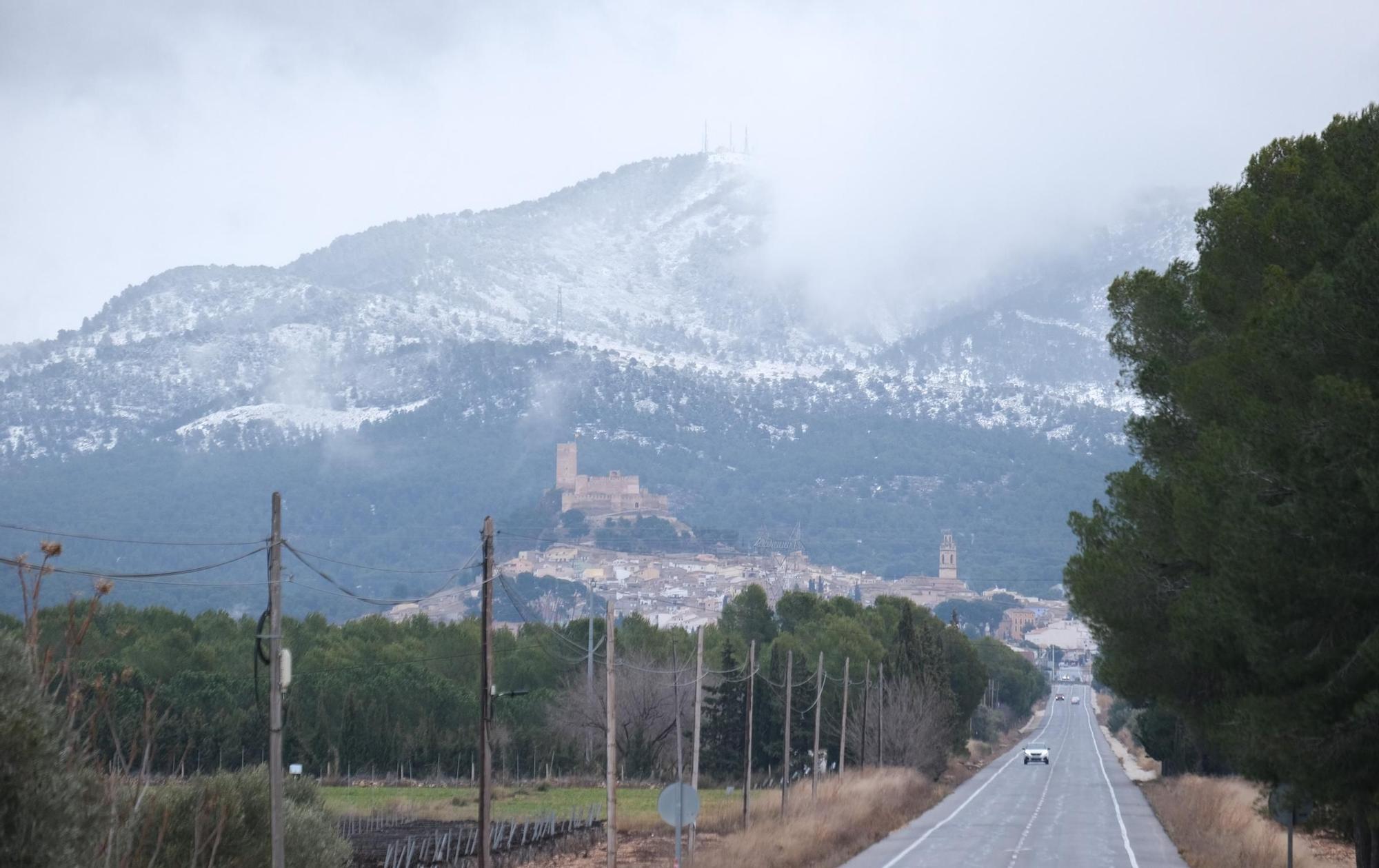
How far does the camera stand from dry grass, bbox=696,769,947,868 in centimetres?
3105

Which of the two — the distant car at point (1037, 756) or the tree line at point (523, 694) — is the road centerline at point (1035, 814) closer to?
the distant car at point (1037, 756)

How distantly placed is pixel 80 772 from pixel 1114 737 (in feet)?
408

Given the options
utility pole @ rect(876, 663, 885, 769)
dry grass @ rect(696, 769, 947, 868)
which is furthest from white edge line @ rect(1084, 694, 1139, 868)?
utility pole @ rect(876, 663, 885, 769)

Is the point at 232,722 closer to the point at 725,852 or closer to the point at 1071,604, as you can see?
the point at 725,852

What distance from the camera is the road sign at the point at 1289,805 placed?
19.3 m

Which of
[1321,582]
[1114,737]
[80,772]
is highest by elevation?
[1321,582]

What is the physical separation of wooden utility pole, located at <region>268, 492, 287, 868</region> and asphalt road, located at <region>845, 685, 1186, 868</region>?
1499cm

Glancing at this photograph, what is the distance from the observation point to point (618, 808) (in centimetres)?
5466

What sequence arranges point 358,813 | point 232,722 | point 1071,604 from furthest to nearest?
point 232,722, point 358,813, point 1071,604

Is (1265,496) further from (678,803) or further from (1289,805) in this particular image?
(678,803)

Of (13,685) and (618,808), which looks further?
(618,808)

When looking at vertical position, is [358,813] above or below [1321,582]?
below

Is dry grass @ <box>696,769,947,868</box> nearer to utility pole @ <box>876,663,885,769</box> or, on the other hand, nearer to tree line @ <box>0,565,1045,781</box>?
utility pole @ <box>876,663,885,769</box>

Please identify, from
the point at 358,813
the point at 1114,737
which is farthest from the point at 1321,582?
the point at 1114,737
